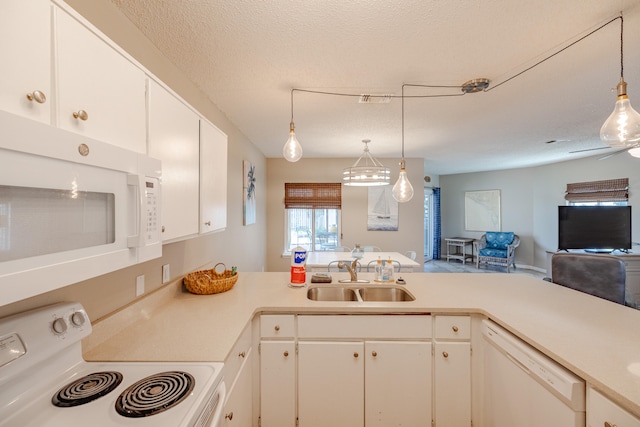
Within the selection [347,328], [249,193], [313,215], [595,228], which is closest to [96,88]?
[347,328]

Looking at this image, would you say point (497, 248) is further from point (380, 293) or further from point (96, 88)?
point (96, 88)

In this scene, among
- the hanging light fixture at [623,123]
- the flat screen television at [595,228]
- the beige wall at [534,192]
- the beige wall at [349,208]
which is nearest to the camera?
the hanging light fixture at [623,123]

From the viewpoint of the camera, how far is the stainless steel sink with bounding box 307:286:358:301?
205 centimetres

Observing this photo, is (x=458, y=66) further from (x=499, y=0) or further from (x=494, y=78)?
(x=499, y=0)

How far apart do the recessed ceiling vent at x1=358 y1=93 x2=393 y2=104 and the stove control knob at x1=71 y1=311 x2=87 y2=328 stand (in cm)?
235

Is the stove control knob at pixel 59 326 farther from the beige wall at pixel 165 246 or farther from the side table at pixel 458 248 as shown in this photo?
the side table at pixel 458 248

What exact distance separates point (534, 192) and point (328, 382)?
22.4ft

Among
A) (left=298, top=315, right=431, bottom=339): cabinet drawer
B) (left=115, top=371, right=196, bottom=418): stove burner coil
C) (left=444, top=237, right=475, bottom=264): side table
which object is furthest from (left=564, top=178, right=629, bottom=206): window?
(left=115, top=371, right=196, bottom=418): stove burner coil

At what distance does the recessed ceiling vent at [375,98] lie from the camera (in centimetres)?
229

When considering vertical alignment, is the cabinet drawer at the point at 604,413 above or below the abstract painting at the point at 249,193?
below

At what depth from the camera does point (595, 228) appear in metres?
4.43

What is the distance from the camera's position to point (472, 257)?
7043 millimetres

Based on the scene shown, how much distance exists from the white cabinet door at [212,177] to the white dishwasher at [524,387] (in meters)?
1.84

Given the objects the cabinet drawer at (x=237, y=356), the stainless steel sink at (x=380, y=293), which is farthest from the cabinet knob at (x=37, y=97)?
the stainless steel sink at (x=380, y=293)
